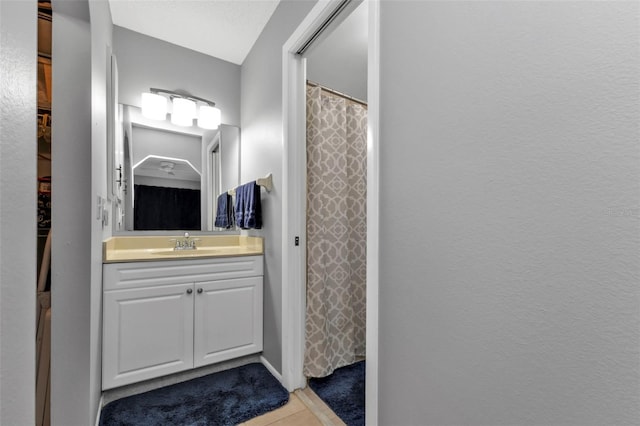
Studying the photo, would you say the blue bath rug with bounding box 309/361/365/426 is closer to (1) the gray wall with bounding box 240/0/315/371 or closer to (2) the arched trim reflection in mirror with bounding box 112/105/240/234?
(1) the gray wall with bounding box 240/0/315/371

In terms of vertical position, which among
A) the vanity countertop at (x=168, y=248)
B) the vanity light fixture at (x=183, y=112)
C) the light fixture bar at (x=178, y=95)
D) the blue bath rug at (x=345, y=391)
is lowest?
the blue bath rug at (x=345, y=391)

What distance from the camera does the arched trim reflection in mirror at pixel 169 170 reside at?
2145 mm

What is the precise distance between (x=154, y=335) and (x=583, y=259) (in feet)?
6.58

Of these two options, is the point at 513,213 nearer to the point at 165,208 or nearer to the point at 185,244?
the point at 185,244

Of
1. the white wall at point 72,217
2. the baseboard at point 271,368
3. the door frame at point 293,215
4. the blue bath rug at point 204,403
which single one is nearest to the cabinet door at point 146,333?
the blue bath rug at point 204,403

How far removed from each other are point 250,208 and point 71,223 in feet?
3.30

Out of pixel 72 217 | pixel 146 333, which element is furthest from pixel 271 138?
pixel 146 333

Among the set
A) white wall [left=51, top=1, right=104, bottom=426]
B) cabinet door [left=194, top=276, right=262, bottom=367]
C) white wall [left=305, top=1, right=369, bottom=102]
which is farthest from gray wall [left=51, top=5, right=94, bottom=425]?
white wall [left=305, top=1, right=369, bottom=102]

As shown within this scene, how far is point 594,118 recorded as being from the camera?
55 cm

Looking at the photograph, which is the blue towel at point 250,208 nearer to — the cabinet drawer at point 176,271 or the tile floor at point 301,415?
Result: the cabinet drawer at point 176,271

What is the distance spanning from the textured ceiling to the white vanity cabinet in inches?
67.0

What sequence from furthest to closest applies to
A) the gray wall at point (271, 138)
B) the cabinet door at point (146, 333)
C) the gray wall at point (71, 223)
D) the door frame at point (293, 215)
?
the gray wall at point (271, 138), the door frame at point (293, 215), the cabinet door at point (146, 333), the gray wall at point (71, 223)

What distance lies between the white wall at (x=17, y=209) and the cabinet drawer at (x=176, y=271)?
114cm

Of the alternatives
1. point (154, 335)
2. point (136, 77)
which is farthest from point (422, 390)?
point (136, 77)
